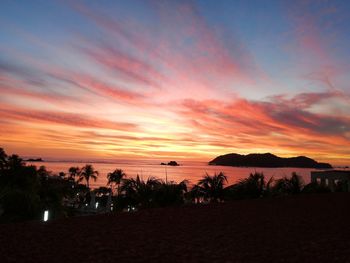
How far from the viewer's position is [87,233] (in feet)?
32.9

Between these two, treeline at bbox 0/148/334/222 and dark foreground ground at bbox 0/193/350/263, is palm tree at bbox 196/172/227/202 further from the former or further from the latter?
dark foreground ground at bbox 0/193/350/263

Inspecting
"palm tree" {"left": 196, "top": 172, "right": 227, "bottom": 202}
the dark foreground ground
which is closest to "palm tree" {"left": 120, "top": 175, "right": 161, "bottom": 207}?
the dark foreground ground

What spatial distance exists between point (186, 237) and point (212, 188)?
15.1m

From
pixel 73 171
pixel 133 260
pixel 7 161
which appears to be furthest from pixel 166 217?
pixel 73 171

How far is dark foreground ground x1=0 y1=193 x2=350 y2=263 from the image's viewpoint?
7977 mm

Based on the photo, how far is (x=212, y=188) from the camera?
24781 mm

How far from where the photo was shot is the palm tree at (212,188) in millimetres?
24656

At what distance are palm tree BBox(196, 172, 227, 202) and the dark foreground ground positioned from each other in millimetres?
10268

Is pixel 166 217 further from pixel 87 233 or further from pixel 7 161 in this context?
pixel 7 161

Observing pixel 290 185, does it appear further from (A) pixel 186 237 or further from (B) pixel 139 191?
(A) pixel 186 237

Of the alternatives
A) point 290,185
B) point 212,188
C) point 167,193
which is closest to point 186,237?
point 167,193

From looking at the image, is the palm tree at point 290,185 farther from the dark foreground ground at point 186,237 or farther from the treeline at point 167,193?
the dark foreground ground at point 186,237

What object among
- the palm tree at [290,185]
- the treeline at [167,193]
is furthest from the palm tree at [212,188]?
the palm tree at [290,185]

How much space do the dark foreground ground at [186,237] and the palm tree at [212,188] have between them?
10268 mm
